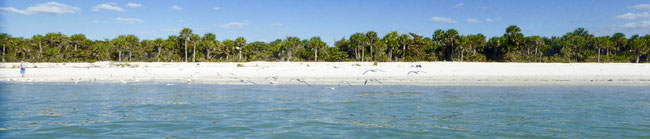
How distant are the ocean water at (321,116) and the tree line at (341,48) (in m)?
48.1

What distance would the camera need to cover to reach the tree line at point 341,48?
209ft

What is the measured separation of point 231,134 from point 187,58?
6127 centimetres

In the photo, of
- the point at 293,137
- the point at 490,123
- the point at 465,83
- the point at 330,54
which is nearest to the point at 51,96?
the point at 293,137

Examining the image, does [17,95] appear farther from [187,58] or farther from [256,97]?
[187,58]

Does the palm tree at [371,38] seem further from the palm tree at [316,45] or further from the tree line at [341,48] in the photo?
the palm tree at [316,45]

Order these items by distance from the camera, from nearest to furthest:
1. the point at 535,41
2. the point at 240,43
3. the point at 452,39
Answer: the point at 452,39
the point at 535,41
the point at 240,43

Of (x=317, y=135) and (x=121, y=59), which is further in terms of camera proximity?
(x=121, y=59)

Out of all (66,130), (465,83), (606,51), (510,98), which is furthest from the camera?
(606,51)

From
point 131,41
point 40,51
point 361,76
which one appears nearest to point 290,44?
point 131,41

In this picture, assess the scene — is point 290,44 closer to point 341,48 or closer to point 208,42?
point 341,48

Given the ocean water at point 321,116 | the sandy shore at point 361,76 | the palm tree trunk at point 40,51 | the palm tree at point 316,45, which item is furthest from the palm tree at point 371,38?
the ocean water at point 321,116

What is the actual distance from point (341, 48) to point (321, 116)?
6096cm

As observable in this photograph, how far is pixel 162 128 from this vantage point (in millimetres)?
10148

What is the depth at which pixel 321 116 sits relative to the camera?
1202 centimetres
